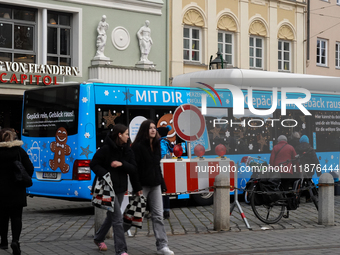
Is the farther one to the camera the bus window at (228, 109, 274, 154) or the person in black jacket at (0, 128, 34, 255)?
the bus window at (228, 109, 274, 154)

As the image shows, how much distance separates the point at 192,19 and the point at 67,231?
53.0 feet

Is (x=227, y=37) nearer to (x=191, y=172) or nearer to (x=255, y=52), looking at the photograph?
(x=255, y=52)

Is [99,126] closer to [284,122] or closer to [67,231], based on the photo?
[67,231]

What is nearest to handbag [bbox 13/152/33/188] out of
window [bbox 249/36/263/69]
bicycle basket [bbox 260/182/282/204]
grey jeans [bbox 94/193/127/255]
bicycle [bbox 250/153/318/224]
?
grey jeans [bbox 94/193/127/255]

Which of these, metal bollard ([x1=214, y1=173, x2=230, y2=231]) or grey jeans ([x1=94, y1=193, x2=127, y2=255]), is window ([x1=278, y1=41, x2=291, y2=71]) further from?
grey jeans ([x1=94, y1=193, x2=127, y2=255])

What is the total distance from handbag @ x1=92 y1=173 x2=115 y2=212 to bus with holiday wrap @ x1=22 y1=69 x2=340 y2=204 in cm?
364

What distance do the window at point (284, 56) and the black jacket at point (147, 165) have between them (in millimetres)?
21585

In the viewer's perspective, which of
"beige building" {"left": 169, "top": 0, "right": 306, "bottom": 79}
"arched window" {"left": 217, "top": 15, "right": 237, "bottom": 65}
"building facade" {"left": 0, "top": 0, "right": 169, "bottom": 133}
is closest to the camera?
"building facade" {"left": 0, "top": 0, "right": 169, "bottom": 133}

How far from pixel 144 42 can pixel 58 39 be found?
352cm

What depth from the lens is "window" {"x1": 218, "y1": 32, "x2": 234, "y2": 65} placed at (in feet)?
86.1

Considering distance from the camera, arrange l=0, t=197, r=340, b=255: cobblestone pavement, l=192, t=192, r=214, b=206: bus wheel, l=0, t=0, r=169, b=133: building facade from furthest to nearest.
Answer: l=0, t=0, r=169, b=133: building facade → l=192, t=192, r=214, b=206: bus wheel → l=0, t=197, r=340, b=255: cobblestone pavement

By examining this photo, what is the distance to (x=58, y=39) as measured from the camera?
21.1 m

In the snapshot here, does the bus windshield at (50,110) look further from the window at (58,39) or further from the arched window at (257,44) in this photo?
the arched window at (257,44)

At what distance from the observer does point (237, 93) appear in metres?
15.0
